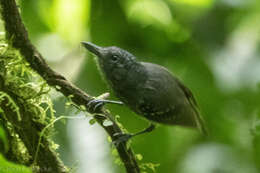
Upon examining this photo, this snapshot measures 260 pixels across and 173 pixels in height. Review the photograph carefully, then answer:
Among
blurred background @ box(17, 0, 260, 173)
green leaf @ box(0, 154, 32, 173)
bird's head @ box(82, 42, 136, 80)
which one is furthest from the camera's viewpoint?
blurred background @ box(17, 0, 260, 173)

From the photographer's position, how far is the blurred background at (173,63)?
3467mm

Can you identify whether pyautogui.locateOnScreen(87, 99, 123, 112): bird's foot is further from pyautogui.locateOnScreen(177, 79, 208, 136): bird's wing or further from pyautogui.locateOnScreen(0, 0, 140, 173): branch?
pyautogui.locateOnScreen(177, 79, 208, 136): bird's wing

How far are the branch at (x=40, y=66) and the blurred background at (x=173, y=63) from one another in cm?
109

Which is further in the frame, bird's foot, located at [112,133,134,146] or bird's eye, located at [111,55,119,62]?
bird's eye, located at [111,55,119,62]

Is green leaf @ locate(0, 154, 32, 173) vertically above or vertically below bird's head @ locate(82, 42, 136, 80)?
below

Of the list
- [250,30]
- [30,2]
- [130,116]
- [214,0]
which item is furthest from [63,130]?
[250,30]

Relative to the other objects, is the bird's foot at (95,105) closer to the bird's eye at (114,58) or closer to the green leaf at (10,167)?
the bird's eye at (114,58)

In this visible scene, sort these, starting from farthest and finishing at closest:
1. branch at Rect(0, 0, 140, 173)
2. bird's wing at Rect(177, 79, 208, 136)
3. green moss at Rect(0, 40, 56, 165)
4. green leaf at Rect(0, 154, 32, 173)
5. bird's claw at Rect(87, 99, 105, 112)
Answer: bird's wing at Rect(177, 79, 208, 136), bird's claw at Rect(87, 99, 105, 112), green moss at Rect(0, 40, 56, 165), branch at Rect(0, 0, 140, 173), green leaf at Rect(0, 154, 32, 173)

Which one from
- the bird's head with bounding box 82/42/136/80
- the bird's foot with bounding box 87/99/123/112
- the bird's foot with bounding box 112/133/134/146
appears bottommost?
the bird's foot with bounding box 112/133/134/146

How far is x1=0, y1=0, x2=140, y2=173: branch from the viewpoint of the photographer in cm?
184

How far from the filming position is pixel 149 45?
13.1 feet

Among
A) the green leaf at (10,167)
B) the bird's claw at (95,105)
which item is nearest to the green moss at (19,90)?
the bird's claw at (95,105)

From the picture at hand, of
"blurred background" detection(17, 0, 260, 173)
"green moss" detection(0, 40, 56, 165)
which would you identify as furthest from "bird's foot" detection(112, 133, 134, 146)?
"blurred background" detection(17, 0, 260, 173)

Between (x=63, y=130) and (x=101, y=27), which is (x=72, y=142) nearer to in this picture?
(x=63, y=130)
